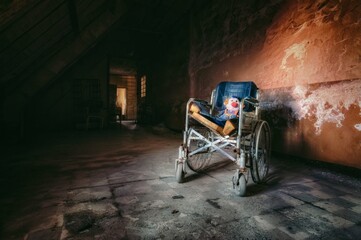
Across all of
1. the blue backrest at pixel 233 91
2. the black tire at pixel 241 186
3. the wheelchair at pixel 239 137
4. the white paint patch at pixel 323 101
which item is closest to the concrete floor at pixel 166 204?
the black tire at pixel 241 186

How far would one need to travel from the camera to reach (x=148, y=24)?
8.45 metres

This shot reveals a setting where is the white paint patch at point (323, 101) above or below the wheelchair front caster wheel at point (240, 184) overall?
above

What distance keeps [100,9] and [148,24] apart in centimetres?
285

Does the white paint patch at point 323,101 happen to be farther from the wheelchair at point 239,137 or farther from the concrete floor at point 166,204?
the wheelchair at point 239,137

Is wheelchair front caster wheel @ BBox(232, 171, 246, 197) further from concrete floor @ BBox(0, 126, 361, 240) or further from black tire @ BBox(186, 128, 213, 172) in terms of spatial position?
black tire @ BBox(186, 128, 213, 172)

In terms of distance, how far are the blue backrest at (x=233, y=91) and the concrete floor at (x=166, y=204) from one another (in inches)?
38.5

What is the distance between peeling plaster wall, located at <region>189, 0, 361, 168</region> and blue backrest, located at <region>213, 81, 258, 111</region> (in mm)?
919

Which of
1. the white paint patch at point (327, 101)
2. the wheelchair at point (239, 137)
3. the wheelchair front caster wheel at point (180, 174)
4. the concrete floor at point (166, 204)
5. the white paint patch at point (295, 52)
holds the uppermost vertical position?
the white paint patch at point (295, 52)

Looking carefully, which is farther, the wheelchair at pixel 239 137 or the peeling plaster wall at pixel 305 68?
the peeling plaster wall at pixel 305 68

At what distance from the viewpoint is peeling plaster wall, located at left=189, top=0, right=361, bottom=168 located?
272 centimetres

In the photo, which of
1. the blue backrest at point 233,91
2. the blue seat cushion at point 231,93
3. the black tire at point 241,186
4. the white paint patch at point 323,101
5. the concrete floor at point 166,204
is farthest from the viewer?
the blue backrest at point 233,91

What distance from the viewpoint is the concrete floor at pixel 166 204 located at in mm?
1445

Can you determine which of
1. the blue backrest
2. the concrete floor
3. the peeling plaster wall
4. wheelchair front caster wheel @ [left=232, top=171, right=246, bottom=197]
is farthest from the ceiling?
the peeling plaster wall

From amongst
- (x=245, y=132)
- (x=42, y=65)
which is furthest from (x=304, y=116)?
(x=42, y=65)
